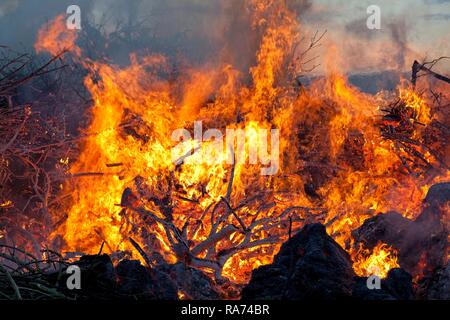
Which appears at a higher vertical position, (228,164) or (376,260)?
(228,164)

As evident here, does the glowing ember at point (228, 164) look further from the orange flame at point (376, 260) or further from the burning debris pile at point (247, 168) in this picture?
the orange flame at point (376, 260)

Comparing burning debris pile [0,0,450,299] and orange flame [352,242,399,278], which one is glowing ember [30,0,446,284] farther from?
orange flame [352,242,399,278]

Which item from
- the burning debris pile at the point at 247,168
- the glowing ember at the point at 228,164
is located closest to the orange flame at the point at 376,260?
the burning debris pile at the point at 247,168

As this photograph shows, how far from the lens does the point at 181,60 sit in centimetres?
1105

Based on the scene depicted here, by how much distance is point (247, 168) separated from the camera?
8812 mm

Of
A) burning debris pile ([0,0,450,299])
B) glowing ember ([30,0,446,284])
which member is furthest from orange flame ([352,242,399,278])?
glowing ember ([30,0,446,284])

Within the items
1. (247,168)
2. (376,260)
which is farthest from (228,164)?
(376,260)

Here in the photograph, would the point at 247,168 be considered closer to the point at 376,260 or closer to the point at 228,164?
the point at 228,164

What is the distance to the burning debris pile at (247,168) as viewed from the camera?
266 inches

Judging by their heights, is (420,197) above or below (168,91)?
below
